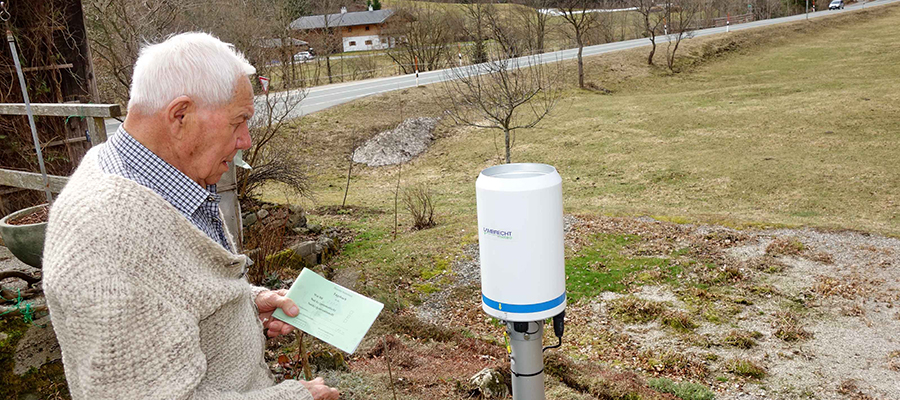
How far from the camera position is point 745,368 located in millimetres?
5129

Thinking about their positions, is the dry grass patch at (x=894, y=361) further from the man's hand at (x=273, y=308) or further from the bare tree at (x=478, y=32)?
the bare tree at (x=478, y=32)

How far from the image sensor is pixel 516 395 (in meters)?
2.74

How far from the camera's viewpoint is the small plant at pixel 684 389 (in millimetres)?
4555

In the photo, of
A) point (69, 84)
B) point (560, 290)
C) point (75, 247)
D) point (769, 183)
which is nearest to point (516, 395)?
point (560, 290)

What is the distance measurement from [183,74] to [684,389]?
4171mm

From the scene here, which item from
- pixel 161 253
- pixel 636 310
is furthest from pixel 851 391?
pixel 161 253

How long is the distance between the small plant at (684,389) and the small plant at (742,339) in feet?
3.45

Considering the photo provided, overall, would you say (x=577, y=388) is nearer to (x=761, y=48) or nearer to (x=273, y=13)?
(x=273, y=13)

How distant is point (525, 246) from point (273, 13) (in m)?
21.4

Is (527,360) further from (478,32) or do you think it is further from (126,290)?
(478,32)

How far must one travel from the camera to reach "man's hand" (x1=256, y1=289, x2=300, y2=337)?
200 cm

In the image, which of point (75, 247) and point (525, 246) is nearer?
point (75, 247)

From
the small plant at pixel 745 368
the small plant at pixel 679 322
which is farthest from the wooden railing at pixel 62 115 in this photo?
the small plant at pixel 679 322

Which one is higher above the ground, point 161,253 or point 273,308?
point 161,253
